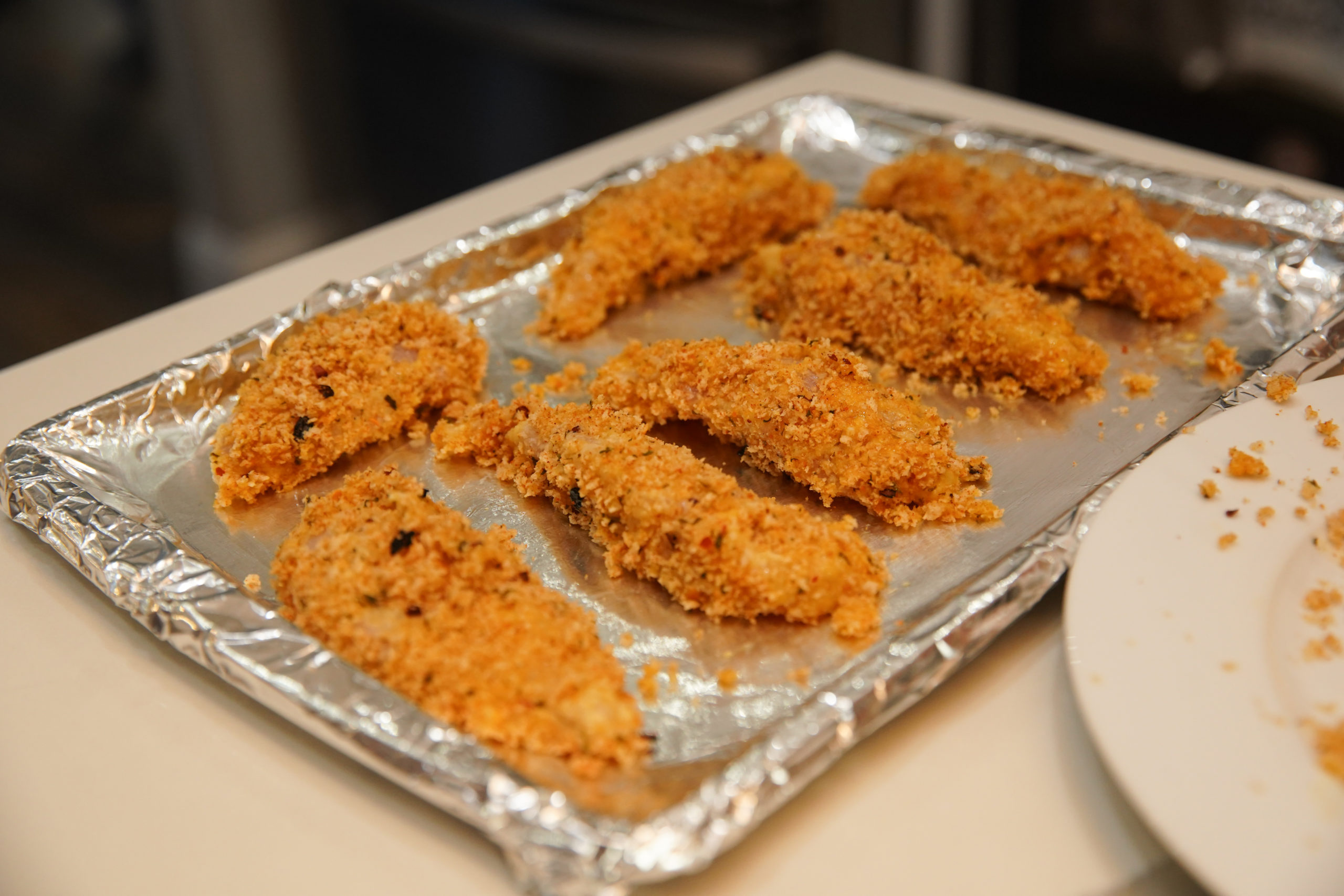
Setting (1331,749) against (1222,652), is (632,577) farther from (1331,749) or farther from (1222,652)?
(1331,749)

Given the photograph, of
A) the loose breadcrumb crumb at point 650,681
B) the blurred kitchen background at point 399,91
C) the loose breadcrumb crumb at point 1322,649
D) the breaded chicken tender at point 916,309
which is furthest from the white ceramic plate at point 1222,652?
the blurred kitchen background at point 399,91

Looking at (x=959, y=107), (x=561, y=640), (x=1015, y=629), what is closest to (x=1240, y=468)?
(x=1015, y=629)

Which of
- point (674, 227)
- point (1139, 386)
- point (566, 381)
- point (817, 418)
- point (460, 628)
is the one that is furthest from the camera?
point (674, 227)

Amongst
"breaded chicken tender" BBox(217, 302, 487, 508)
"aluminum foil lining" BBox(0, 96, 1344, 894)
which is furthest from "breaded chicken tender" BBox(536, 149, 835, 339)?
"breaded chicken tender" BBox(217, 302, 487, 508)

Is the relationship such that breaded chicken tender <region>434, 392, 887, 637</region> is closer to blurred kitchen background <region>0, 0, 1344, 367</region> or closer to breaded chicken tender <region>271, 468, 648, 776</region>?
breaded chicken tender <region>271, 468, 648, 776</region>

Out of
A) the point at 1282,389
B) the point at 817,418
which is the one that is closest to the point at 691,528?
the point at 817,418

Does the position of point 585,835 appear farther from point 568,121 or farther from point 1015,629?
point 568,121
